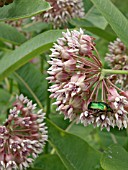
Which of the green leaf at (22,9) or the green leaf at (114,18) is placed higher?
the green leaf at (22,9)

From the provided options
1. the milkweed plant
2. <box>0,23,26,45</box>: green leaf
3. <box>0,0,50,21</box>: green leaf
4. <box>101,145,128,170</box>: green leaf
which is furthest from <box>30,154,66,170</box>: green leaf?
<box>0,0,50,21</box>: green leaf

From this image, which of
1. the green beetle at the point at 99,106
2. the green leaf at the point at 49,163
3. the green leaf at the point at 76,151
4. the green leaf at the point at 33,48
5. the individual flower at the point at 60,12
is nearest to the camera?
the green beetle at the point at 99,106

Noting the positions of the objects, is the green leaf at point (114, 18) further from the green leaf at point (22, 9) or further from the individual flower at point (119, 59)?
the individual flower at point (119, 59)

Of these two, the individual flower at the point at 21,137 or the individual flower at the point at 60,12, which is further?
the individual flower at the point at 60,12

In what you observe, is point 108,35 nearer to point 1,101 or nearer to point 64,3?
point 64,3

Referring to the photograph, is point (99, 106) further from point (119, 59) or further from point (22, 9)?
point (119, 59)

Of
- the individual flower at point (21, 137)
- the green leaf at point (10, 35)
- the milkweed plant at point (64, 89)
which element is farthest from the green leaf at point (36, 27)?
the individual flower at point (21, 137)

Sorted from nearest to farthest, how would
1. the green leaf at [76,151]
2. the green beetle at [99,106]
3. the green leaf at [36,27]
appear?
the green beetle at [99,106] < the green leaf at [76,151] < the green leaf at [36,27]

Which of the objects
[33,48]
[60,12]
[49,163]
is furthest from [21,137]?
[60,12]
